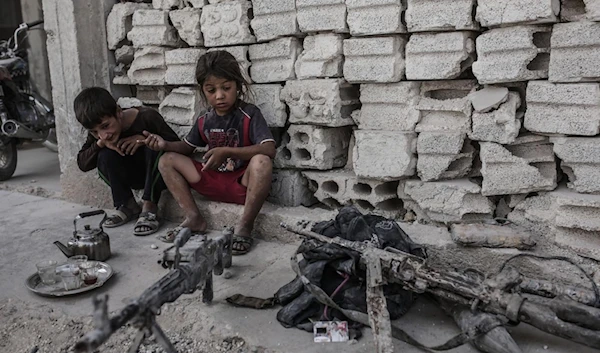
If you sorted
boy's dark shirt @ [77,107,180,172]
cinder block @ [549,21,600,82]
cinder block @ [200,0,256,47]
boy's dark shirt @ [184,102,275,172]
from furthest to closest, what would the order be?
boy's dark shirt @ [77,107,180,172] → cinder block @ [200,0,256,47] → boy's dark shirt @ [184,102,275,172] → cinder block @ [549,21,600,82]

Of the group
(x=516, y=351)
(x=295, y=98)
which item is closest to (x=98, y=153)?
(x=295, y=98)

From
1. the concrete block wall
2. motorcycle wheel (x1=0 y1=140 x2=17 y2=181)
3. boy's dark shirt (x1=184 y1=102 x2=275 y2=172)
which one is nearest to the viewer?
the concrete block wall

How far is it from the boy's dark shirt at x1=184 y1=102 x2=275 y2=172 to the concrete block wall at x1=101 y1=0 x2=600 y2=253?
0.69ft

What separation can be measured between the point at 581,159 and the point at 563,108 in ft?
0.87

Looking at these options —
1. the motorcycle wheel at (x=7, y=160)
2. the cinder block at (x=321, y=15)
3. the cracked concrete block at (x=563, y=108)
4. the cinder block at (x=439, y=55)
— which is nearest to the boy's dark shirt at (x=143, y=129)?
the cinder block at (x=321, y=15)

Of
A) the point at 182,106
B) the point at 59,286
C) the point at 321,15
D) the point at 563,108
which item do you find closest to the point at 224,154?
the point at 182,106

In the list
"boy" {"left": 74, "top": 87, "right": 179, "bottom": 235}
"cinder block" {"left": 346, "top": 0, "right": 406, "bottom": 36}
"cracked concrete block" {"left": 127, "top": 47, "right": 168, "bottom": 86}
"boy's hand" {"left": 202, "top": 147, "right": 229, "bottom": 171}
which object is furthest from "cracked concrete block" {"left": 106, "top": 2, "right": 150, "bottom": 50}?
"cinder block" {"left": 346, "top": 0, "right": 406, "bottom": 36}

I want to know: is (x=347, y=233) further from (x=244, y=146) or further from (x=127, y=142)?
(x=127, y=142)

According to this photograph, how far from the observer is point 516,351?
6.23ft

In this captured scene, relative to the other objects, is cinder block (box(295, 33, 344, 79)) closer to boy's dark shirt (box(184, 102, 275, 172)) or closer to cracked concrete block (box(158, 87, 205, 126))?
boy's dark shirt (box(184, 102, 275, 172))

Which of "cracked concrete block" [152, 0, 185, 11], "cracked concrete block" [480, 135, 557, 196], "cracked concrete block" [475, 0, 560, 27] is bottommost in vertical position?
"cracked concrete block" [480, 135, 557, 196]

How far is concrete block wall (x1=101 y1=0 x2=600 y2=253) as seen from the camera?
2545mm

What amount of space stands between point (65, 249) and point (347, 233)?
166cm

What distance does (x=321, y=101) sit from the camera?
10.5ft
